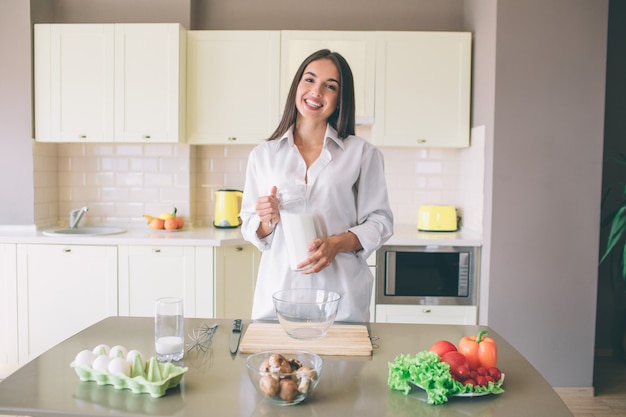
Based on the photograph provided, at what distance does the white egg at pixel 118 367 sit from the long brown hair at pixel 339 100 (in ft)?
3.54

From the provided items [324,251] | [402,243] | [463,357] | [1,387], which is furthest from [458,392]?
[402,243]

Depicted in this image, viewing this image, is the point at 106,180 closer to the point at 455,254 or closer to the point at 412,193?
the point at 412,193

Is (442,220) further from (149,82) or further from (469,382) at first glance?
(469,382)

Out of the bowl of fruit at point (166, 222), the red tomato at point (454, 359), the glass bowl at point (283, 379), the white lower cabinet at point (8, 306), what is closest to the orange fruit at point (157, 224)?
the bowl of fruit at point (166, 222)

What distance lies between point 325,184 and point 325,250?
0.89 ft

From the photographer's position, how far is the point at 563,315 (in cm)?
370

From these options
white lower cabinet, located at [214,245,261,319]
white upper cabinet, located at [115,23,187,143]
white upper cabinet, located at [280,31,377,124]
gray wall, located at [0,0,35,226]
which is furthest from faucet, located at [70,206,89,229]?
white upper cabinet, located at [280,31,377,124]

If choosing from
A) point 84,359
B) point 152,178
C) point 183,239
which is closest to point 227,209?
point 183,239

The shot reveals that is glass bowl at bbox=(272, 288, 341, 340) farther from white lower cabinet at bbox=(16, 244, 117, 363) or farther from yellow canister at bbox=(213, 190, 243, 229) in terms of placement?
yellow canister at bbox=(213, 190, 243, 229)

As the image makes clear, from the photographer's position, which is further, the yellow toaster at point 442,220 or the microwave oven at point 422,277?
the yellow toaster at point 442,220

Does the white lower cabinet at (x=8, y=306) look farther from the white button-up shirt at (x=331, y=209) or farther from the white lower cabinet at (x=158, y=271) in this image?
the white button-up shirt at (x=331, y=209)

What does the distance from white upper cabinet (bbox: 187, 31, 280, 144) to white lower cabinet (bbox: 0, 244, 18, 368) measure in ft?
4.88

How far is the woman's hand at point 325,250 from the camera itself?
1.95 m

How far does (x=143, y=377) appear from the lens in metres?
1.35
